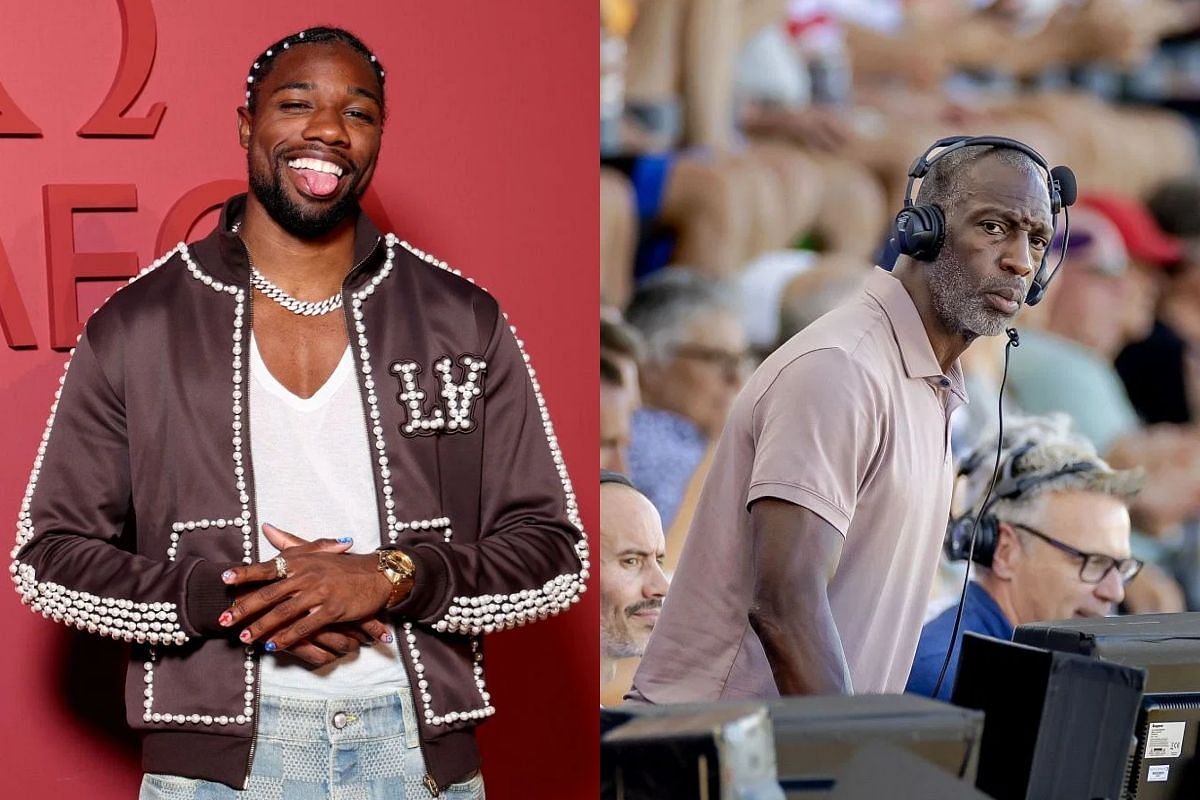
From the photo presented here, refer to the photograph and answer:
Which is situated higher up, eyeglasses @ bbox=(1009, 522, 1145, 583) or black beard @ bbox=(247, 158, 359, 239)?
black beard @ bbox=(247, 158, 359, 239)

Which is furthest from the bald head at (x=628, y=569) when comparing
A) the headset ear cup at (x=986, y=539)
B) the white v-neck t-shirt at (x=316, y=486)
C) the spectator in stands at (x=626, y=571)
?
the white v-neck t-shirt at (x=316, y=486)

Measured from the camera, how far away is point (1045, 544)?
11.2ft

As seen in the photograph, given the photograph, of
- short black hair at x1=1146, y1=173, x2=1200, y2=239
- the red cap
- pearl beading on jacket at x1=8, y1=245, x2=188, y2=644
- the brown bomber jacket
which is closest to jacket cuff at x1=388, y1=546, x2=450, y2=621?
the brown bomber jacket

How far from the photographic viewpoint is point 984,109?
381 centimetres

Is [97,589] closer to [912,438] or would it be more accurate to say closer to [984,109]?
[912,438]

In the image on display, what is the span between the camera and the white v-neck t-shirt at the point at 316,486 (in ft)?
6.22

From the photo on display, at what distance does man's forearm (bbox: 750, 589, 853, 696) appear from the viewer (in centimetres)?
217

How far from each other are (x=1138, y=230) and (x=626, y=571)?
5.35ft

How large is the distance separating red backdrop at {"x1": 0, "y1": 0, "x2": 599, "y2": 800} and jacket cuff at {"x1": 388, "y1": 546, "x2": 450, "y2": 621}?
2.74ft

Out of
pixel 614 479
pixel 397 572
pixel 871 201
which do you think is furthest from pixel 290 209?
pixel 871 201

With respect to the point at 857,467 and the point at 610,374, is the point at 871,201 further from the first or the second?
the point at 857,467

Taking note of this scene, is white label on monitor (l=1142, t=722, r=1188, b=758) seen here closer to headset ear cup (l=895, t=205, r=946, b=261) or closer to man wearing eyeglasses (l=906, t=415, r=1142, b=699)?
headset ear cup (l=895, t=205, r=946, b=261)

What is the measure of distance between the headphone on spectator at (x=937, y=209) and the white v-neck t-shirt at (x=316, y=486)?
1.03 meters

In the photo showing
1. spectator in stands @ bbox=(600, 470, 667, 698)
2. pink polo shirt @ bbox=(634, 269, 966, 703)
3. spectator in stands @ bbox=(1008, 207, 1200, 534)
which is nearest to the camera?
pink polo shirt @ bbox=(634, 269, 966, 703)
